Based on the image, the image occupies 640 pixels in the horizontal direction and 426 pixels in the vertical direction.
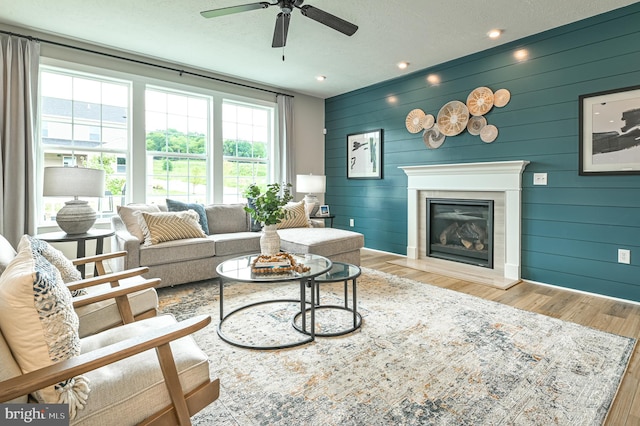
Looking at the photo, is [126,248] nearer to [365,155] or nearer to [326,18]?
[326,18]

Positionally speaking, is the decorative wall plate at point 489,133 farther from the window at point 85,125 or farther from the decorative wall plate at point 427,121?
the window at point 85,125

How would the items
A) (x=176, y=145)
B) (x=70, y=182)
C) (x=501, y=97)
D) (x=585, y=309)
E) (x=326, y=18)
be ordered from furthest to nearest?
(x=176, y=145)
(x=501, y=97)
(x=70, y=182)
(x=585, y=309)
(x=326, y=18)

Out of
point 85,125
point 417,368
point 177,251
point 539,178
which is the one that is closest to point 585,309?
point 539,178

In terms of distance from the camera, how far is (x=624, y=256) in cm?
307

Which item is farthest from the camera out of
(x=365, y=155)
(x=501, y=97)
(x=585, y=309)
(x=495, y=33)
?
(x=365, y=155)

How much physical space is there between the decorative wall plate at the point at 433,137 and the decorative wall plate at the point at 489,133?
53cm

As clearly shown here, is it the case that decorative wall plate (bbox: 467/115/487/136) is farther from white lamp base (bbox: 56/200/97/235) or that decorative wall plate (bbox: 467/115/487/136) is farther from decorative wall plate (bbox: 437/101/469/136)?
white lamp base (bbox: 56/200/97/235)

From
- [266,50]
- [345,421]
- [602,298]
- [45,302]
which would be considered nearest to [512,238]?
[602,298]

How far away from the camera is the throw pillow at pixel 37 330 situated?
38.6 inches

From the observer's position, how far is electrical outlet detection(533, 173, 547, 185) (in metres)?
3.54

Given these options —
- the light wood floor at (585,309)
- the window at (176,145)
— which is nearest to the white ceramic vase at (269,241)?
the light wood floor at (585,309)

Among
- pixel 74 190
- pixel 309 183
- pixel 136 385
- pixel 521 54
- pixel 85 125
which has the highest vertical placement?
pixel 521 54

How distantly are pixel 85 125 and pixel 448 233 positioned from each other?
15.6 feet

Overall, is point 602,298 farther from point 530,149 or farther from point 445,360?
point 445,360
